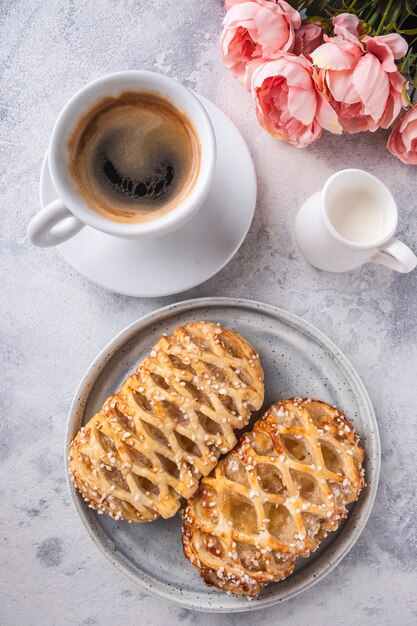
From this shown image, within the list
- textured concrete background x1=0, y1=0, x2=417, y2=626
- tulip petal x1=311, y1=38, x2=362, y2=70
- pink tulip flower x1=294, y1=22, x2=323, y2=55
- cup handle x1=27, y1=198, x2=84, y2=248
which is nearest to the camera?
cup handle x1=27, y1=198, x2=84, y2=248

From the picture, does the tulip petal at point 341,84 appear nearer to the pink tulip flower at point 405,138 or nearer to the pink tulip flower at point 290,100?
the pink tulip flower at point 290,100

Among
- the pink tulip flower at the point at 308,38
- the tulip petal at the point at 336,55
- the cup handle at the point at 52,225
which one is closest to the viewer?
the cup handle at the point at 52,225

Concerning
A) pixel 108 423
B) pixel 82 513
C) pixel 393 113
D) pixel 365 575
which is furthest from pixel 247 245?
pixel 365 575

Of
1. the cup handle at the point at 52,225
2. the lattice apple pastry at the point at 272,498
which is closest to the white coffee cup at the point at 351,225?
the lattice apple pastry at the point at 272,498

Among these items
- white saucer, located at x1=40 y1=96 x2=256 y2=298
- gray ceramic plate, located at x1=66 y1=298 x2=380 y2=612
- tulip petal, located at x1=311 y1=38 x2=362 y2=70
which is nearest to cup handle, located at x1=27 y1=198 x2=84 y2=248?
white saucer, located at x1=40 y1=96 x2=256 y2=298

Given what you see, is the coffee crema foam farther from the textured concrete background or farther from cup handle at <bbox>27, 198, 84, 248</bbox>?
the textured concrete background

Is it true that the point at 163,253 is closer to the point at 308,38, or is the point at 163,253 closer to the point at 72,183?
the point at 72,183

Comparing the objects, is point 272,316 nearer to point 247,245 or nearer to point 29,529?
point 247,245
